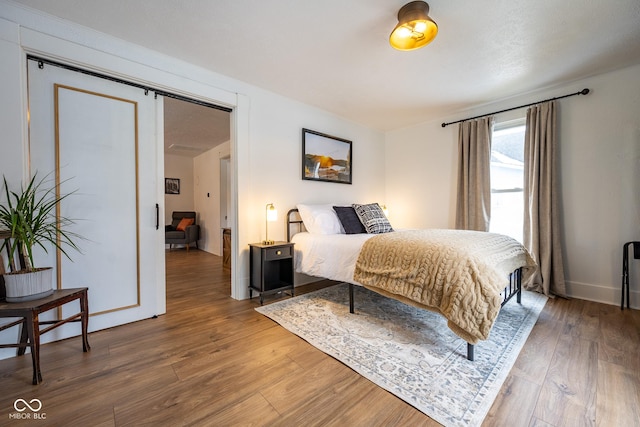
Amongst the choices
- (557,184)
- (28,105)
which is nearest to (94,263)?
(28,105)

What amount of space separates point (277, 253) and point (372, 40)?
2249 mm

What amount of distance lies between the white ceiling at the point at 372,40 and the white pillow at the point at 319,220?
1490 millimetres

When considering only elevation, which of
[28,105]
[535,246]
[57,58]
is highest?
[57,58]

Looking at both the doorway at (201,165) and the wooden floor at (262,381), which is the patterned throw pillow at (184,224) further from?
the wooden floor at (262,381)

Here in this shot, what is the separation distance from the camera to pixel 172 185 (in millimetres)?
6859

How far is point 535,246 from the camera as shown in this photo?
3031 mm

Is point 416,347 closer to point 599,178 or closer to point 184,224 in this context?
point 599,178

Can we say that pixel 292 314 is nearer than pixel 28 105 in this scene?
No

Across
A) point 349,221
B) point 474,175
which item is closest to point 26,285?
point 349,221

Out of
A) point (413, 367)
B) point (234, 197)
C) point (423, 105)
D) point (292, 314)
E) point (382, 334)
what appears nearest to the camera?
point (413, 367)

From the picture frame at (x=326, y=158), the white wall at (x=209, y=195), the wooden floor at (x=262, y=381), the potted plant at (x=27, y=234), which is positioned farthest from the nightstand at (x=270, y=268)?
the white wall at (x=209, y=195)

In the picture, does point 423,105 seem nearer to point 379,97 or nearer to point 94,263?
point 379,97

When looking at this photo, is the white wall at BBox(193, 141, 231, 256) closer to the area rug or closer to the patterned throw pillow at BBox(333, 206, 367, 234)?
the patterned throw pillow at BBox(333, 206, 367, 234)

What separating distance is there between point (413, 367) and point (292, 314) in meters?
1.21
